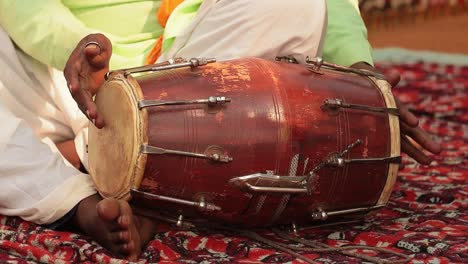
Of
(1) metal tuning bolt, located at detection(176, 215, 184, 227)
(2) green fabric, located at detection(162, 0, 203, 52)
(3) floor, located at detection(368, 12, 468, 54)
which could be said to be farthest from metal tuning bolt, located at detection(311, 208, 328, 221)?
(3) floor, located at detection(368, 12, 468, 54)

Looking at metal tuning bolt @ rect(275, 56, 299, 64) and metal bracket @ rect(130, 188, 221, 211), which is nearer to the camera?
metal bracket @ rect(130, 188, 221, 211)

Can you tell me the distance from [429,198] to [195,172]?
89 centimetres

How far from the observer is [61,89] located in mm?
2592

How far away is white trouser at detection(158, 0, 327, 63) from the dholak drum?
139 mm

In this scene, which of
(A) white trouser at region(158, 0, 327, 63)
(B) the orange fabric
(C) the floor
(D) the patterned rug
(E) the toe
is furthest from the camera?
(C) the floor

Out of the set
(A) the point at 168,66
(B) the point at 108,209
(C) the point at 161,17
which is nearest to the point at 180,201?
(B) the point at 108,209

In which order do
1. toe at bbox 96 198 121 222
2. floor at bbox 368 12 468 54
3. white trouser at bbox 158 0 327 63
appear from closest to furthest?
1. toe at bbox 96 198 121 222
2. white trouser at bbox 158 0 327 63
3. floor at bbox 368 12 468 54

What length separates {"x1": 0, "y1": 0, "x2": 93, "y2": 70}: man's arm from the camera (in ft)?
7.93

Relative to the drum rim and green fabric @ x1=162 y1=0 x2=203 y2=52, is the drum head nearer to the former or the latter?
green fabric @ x1=162 y1=0 x2=203 y2=52

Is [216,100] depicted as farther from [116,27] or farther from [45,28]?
[116,27]

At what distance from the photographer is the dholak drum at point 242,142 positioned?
80.9 inches

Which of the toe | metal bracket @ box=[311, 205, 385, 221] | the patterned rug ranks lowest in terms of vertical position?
the patterned rug

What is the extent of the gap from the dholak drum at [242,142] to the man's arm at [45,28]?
1.00ft

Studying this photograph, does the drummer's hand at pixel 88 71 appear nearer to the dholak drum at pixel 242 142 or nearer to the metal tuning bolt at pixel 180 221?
the dholak drum at pixel 242 142
